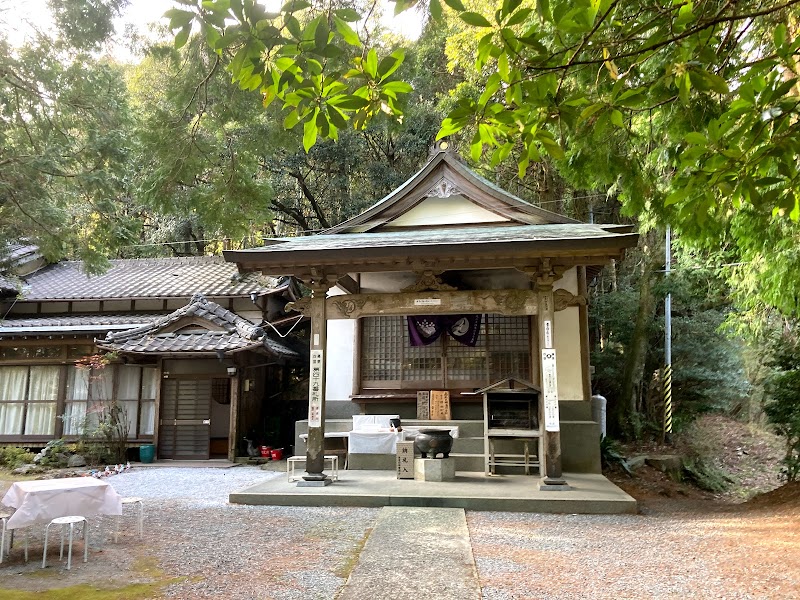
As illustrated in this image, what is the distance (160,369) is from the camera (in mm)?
12648

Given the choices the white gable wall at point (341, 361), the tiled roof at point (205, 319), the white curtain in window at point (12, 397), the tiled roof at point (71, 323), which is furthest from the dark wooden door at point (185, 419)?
the white curtain in window at point (12, 397)

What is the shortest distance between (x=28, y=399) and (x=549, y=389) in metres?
12.0

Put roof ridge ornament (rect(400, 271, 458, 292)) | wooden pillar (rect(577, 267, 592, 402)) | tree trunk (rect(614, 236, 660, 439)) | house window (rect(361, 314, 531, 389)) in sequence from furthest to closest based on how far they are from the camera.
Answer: tree trunk (rect(614, 236, 660, 439)) → house window (rect(361, 314, 531, 389)) → wooden pillar (rect(577, 267, 592, 402)) → roof ridge ornament (rect(400, 271, 458, 292))

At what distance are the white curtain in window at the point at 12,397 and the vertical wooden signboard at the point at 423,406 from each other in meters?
9.45

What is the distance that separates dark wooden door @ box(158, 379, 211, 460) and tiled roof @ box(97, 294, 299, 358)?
3.49ft

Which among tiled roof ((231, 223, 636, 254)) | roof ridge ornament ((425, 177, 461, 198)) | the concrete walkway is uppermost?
roof ridge ornament ((425, 177, 461, 198))

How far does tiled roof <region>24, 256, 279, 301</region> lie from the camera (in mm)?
14817

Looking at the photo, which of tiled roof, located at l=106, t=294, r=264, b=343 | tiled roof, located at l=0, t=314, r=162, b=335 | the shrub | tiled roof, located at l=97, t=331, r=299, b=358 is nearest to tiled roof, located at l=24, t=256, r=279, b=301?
tiled roof, located at l=0, t=314, r=162, b=335

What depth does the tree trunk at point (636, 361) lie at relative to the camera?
14945mm

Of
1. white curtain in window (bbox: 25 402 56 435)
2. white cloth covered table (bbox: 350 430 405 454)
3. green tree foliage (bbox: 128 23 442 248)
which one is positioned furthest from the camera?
white curtain in window (bbox: 25 402 56 435)

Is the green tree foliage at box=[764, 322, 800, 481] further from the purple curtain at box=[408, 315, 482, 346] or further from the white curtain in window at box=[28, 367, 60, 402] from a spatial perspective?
the white curtain in window at box=[28, 367, 60, 402]

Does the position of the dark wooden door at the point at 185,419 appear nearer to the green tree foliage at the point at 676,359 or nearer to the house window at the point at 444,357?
the house window at the point at 444,357

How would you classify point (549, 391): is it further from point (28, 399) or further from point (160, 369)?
point (28, 399)

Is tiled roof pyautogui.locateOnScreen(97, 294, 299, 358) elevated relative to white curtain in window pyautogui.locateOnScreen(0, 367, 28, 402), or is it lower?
elevated
